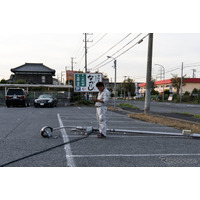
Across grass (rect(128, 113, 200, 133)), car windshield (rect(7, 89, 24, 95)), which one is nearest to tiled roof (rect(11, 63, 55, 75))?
car windshield (rect(7, 89, 24, 95))

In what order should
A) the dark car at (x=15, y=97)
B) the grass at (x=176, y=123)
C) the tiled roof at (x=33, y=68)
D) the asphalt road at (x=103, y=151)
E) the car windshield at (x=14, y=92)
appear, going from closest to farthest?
1. the asphalt road at (x=103, y=151)
2. the grass at (x=176, y=123)
3. the dark car at (x=15, y=97)
4. the car windshield at (x=14, y=92)
5. the tiled roof at (x=33, y=68)

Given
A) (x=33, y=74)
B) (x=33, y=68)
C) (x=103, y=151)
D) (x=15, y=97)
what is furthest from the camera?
(x=33, y=68)

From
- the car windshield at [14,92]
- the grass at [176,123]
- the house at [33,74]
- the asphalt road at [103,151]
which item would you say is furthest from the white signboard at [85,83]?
the house at [33,74]

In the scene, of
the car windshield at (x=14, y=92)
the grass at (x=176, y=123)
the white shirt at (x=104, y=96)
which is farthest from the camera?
the car windshield at (x=14, y=92)

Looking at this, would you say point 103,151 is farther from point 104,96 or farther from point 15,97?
point 15,97

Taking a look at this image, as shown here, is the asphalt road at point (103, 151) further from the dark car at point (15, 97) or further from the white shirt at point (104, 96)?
the dark car at point (15, 97)

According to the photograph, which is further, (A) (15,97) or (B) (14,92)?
(B) (14,92)

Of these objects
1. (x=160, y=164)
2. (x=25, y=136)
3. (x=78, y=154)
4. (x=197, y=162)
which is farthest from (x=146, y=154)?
(x=25, y=136)

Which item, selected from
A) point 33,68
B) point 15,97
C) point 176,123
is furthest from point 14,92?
point 33,68

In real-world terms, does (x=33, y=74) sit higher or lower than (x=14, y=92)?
higher

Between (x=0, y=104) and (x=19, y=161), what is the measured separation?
22060 mm

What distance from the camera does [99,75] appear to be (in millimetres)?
23000

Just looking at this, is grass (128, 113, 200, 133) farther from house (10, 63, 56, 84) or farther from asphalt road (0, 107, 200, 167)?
house (10, 63, 56, 84)

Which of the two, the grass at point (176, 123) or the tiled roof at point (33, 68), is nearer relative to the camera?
the grass at point (176, 123)
